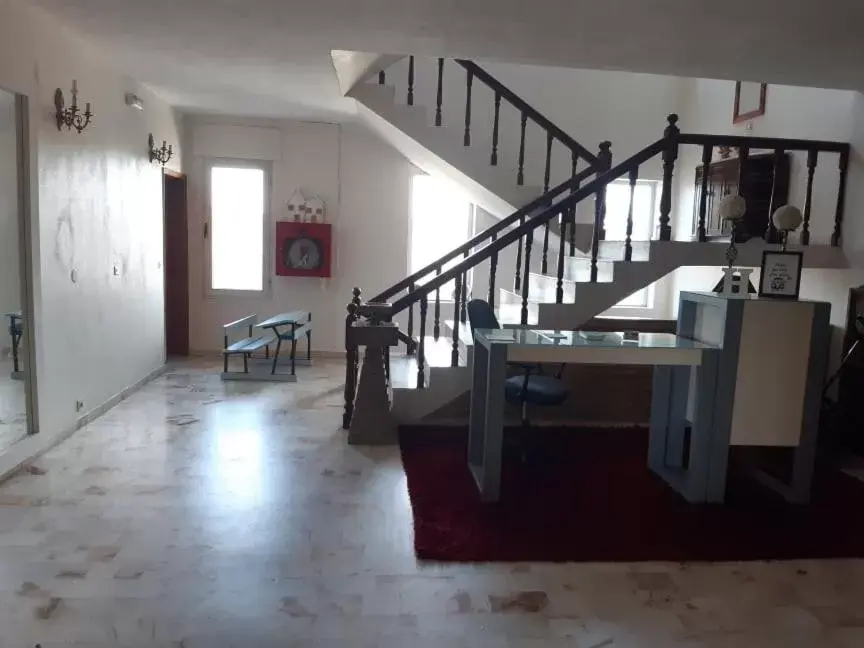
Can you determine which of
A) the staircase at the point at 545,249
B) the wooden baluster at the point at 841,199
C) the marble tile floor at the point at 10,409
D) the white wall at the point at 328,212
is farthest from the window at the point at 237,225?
the wooden baluster at the point at 841,199

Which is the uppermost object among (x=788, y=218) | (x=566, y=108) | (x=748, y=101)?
(x=566, y=108)

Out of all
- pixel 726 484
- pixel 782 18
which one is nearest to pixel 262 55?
pixel 782 18

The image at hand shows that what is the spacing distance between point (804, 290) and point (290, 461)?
4.42 meters

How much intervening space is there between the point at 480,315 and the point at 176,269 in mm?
4519

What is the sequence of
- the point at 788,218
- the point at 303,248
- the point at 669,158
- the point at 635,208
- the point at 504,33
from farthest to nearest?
the point at 635,208, the point at 303,248, the point at 669,158, the point at 788,218, the point at 504,33

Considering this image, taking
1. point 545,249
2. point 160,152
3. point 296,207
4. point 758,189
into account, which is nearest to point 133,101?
point 160,152

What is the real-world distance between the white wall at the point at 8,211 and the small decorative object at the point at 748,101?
18.9ft

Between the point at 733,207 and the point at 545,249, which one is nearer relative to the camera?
the point at 733,207

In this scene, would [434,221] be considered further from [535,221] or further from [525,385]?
[525,385]

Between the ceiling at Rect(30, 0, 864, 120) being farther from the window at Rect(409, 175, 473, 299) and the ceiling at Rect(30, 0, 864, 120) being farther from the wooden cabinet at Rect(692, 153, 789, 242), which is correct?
the window at Rect(409, 175, 473, 299)

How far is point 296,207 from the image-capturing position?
7.57m

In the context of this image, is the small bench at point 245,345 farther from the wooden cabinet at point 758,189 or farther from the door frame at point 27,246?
the wooden cabinet at point 758,189

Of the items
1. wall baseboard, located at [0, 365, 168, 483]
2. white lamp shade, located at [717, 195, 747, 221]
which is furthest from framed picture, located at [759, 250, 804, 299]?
wall baseboard, located at [0, 365, 168, 483]

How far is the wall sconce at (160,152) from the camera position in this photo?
6.14m
